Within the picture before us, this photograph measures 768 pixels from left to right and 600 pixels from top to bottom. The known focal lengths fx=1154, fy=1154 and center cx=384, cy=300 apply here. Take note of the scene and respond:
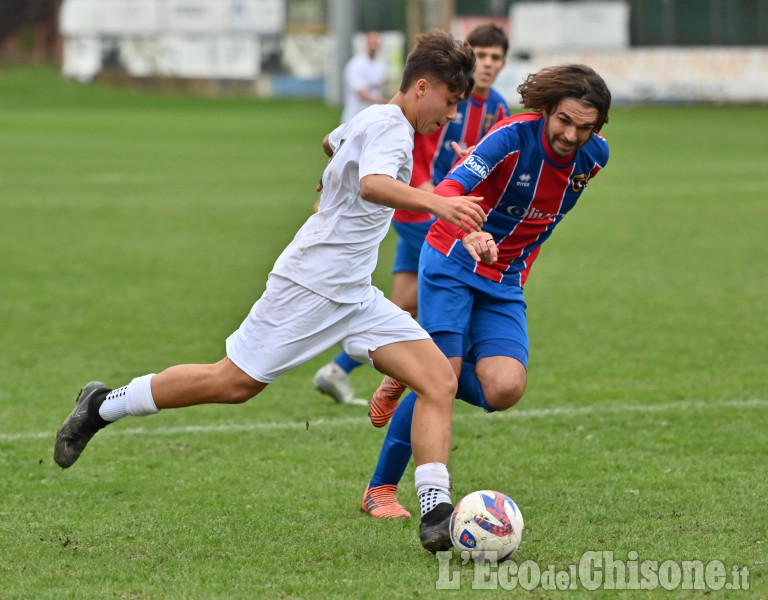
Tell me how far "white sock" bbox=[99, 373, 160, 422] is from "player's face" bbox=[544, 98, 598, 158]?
1855mm

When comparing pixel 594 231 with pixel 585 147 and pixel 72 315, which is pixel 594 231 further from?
pixel 585 147

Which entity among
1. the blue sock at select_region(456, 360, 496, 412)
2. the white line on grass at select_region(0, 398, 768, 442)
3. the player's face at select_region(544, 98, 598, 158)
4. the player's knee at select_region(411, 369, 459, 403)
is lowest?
the white line on grass at select_region(0, 398, 768, 442)

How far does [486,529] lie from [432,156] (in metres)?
3.38

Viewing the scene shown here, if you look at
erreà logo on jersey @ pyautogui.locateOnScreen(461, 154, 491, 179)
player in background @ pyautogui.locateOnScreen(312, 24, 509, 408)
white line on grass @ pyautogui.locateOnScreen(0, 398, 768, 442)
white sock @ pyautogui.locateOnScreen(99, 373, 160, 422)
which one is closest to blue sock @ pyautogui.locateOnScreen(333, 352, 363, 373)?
player in background @ pyautogui.locateOnScreen(312, 24, 509, 408)

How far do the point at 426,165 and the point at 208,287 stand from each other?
3.92 m

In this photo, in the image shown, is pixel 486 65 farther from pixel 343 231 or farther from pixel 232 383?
pixel 232 383

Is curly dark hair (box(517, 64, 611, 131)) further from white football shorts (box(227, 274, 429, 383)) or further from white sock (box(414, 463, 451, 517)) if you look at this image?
white sock (box(414, 463, 451, 517))

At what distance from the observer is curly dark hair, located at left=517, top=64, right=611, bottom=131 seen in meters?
4.43

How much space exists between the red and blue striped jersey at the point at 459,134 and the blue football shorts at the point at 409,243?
10 centimetres

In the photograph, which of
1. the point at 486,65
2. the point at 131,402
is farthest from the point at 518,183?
the point at 486,65

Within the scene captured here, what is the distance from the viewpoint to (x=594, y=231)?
13.8 m

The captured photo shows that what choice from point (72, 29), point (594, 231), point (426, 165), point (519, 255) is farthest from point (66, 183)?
point (72, 29)

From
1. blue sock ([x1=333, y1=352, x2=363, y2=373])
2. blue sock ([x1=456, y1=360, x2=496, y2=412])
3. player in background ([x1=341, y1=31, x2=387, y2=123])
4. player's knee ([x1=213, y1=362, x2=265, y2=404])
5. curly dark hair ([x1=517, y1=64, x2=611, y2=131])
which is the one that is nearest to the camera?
player's knee ([x1=213, y1=362, x2=265, y2=404])

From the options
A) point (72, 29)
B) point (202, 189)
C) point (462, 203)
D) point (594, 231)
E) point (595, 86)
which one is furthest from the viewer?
point (72, 29)
